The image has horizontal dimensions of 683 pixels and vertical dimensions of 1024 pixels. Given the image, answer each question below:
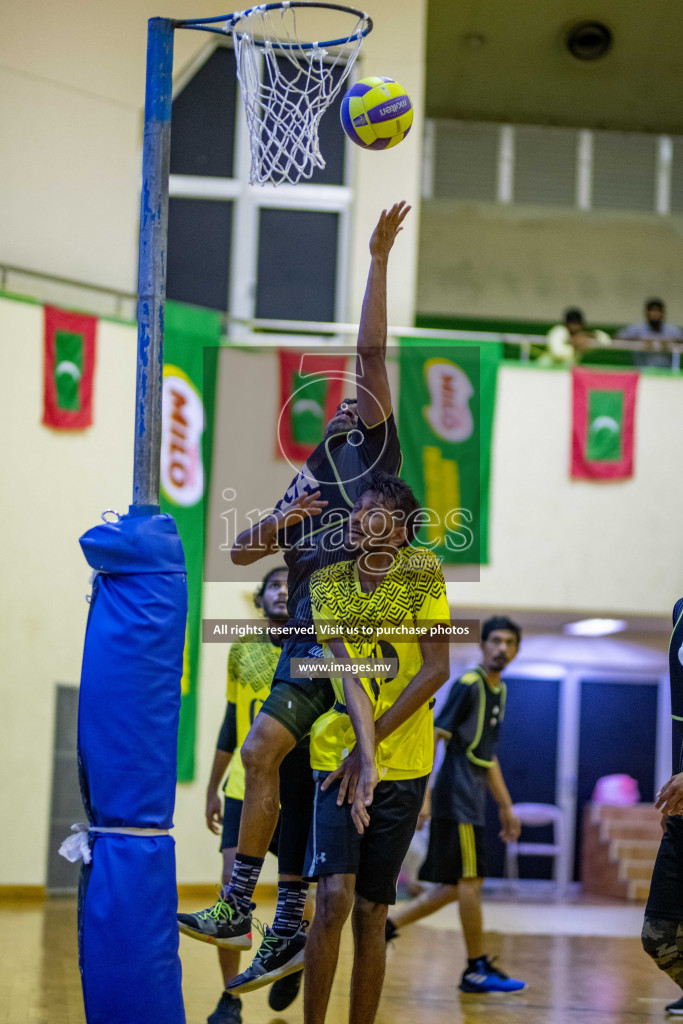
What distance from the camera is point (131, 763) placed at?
412 centimetres

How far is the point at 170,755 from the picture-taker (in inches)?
166

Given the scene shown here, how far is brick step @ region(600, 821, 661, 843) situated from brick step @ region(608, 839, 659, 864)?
0.76 ft

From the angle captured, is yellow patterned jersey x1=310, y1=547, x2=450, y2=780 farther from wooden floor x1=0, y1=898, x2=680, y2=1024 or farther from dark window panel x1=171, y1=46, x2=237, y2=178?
dark window panel x1=171, y1=46, x2=237, y2=178

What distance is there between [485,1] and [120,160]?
5855 millimetres

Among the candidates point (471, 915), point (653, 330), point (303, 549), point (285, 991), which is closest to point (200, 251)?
point (653, 330)

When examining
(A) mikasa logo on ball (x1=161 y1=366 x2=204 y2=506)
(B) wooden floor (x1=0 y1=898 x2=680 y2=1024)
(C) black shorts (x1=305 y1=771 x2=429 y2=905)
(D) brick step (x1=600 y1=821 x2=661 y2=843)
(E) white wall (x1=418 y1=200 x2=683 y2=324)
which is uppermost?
(E) white wall (x1=418 y1=200 x2=683 y2=324)

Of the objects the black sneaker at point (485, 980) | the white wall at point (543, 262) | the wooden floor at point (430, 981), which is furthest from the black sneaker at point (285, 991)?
the white wall at point (543, 262)

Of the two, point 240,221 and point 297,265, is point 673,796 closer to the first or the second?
point 297,265

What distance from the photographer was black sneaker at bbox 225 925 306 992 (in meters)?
4.37

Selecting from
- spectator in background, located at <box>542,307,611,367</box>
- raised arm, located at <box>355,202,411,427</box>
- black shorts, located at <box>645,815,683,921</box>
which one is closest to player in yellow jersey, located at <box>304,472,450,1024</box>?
raised arm, located at <box>355,202,411,427</box>

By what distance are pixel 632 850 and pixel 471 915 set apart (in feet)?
24.5

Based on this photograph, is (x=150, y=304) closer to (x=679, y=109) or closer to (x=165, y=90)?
(x=165, y=90)

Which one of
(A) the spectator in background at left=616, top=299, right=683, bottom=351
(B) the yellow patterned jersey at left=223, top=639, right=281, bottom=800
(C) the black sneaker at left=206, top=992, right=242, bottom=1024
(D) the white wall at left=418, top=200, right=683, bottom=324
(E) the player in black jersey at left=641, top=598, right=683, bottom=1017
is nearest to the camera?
(E) the player in black jersey at left=641, top=598, right=683, bottom=1017

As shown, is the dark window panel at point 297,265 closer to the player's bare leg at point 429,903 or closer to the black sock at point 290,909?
the player's bare leg at point 429,903
